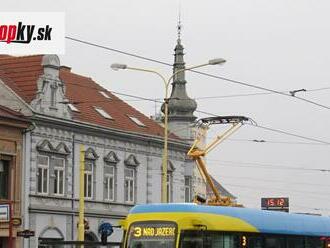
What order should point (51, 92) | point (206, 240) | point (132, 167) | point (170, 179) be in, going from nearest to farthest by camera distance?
1. point (206, 240)
2. point (51, 92)
3. point (132, 167)
4. point (170, 179)

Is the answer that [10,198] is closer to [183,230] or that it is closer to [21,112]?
[21,112]

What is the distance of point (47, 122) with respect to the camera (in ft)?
149

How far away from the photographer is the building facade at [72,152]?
4459 centimetres

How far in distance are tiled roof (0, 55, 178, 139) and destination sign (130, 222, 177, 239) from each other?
2309 centimetres

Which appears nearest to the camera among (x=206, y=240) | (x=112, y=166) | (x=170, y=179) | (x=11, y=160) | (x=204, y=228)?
(x=206, y=240)

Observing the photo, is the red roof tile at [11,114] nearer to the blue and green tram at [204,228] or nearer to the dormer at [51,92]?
the dormer at [51,92]

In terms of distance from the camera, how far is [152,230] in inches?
890

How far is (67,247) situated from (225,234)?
2257 cm

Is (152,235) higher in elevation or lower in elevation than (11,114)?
lower

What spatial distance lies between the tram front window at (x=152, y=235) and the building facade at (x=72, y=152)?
19.8 metres

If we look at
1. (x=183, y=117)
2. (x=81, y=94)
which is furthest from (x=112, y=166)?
(x=183, y=117)

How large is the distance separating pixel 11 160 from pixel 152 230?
72.1ft

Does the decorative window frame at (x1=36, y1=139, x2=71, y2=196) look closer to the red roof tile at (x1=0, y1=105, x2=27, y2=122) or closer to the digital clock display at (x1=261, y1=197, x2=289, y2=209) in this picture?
the red roof tile at (x1=0, y1=105, x2=27, y2=122)

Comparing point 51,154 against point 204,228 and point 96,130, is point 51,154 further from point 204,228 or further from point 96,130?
point 204,228
